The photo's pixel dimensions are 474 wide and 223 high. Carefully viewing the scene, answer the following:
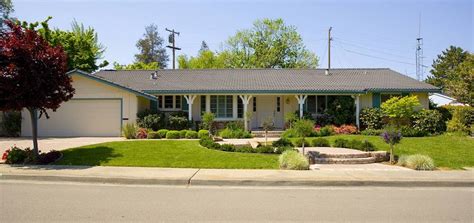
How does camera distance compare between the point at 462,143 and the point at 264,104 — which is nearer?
the point at 462,143

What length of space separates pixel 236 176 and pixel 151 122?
1236 cm

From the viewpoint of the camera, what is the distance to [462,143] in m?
16.6

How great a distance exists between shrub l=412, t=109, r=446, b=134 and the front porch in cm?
363

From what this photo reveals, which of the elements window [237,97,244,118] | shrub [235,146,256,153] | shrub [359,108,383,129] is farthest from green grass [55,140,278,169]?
shrub [359,108,383,129]

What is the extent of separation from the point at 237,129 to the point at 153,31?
167 ft

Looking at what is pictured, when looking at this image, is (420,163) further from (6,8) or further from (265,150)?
(6,8)

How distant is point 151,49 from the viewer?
66.5 metres

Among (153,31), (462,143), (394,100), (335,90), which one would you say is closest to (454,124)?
(394,100)

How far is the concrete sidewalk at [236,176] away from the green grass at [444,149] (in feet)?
5.47

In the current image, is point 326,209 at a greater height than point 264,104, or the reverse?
point 264,104

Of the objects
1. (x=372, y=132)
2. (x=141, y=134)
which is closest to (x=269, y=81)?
(x=372, y=132)

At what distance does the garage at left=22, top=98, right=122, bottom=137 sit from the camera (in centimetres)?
2134

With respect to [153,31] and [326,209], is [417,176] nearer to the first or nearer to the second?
[326,209]

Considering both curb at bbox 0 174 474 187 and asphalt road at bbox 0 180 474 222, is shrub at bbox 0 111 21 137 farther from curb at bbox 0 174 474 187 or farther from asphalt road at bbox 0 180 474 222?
curb at bbox 0 174 474 187
